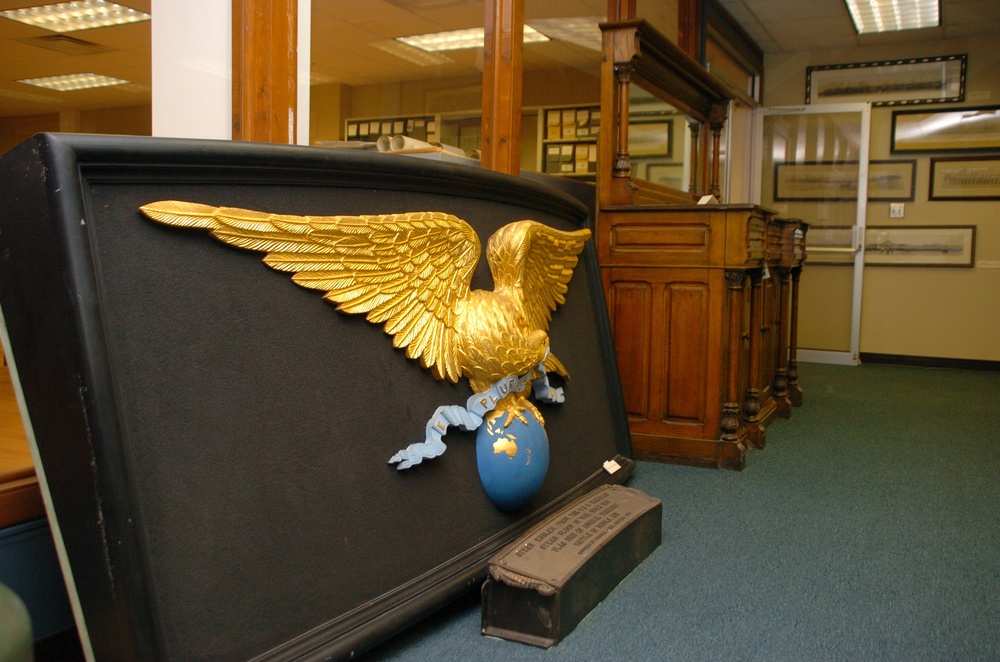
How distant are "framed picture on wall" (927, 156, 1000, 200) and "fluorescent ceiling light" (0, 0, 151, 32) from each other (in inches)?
248

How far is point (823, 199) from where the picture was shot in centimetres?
654

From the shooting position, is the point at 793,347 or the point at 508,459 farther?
the point at 793,347

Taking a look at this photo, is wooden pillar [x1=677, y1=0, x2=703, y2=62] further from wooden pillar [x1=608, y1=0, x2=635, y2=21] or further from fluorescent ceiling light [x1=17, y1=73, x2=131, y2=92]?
fluorescent ceiling light [x1=17, y1=73, x2=131, y2=92]

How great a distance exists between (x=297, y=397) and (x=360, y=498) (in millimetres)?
216

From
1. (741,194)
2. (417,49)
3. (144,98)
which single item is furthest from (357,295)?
(741,194)

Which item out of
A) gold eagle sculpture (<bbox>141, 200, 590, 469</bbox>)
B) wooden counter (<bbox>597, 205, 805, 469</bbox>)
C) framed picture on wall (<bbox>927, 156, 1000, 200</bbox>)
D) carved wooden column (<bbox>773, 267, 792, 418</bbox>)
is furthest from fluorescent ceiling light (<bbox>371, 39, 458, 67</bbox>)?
framed picture on wall (<bbox>927, 156, 1000, 200</bbox>)

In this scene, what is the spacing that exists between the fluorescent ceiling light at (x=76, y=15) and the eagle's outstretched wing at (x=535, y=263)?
93cm

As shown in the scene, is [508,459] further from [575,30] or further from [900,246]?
[900,246]

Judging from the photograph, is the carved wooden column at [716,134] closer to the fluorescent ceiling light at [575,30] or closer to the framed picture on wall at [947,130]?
the fluorescent ceiling light at [575,30]

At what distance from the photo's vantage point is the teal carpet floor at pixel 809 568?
1.54m

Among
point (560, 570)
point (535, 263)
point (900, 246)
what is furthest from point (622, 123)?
point (900, 246)

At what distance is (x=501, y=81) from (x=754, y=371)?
1.61m

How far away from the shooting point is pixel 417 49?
9.86 ft

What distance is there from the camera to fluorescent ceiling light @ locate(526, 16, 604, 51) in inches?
→ 141
